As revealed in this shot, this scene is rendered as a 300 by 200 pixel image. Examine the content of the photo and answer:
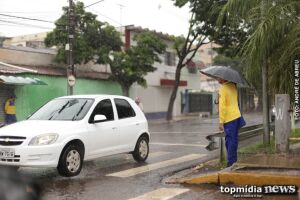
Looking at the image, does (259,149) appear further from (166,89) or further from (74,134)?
(166,89)

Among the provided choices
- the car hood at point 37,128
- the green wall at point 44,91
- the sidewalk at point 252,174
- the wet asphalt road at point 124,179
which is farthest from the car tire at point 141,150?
the green wall at point 44,91

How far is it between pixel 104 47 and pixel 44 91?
4.48m

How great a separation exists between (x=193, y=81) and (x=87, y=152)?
37158 mm

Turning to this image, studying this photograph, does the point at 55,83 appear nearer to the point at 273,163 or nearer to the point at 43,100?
the point at 43,100

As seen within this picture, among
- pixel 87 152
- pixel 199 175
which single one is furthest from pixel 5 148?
pixel 199 175

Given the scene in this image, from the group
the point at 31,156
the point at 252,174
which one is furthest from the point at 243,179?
the point at 31,156

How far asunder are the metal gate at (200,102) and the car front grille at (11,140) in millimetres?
35760

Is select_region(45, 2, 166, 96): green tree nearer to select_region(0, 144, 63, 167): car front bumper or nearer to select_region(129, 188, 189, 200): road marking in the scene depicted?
select_region(0, 144, 63, 167): car front bumper

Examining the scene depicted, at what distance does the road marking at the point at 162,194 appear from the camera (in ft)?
25.3

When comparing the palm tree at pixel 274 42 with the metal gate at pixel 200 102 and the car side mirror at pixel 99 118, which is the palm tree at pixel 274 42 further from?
the metal gate at pixel 200 102

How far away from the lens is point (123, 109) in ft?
37.4

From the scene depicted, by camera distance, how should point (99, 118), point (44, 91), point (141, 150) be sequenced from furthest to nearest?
point (44, 91)
point (141, 150)
point (99, 118)

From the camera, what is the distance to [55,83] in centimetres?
2786

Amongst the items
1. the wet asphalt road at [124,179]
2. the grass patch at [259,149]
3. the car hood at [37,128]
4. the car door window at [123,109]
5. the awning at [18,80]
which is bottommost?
the wet asphalt road at [124,179]
